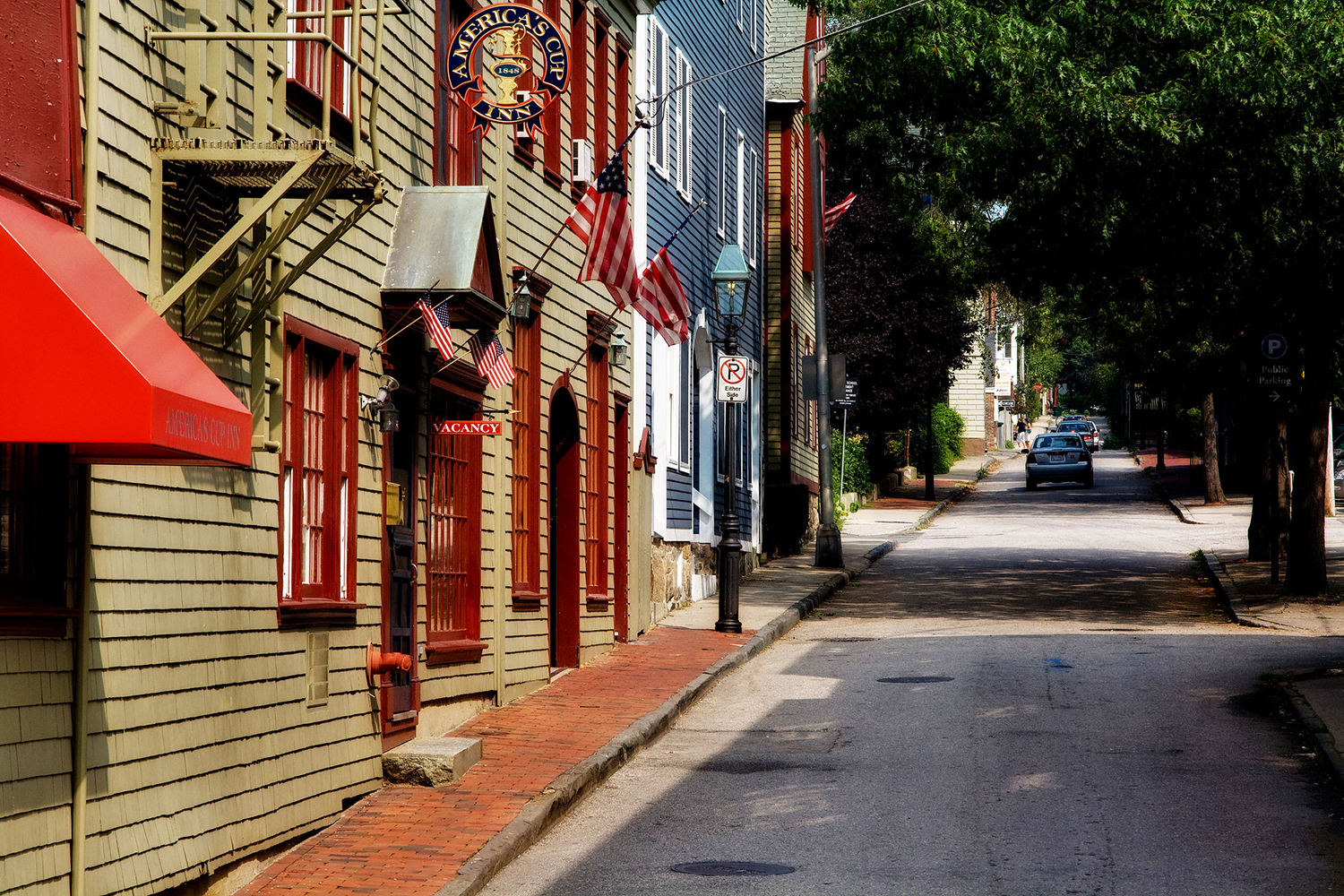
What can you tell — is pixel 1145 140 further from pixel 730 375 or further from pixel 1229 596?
pixel 1229 596

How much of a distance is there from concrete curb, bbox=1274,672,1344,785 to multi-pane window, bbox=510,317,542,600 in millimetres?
6321

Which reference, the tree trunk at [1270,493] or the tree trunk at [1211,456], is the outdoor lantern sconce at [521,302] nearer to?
the tree trunk at [1270,493]

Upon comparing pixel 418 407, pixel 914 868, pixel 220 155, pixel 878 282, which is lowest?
pixel 914 868

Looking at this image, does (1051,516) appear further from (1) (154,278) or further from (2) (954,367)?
(1) (154,278)

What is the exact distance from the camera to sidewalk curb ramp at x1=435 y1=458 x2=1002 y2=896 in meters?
8.18

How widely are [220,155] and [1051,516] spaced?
35.6 m

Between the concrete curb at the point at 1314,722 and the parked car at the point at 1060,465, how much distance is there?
124 ft

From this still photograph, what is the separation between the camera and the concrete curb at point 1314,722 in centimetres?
1070

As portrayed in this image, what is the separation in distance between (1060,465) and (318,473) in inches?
1776

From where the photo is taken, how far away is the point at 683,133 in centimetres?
2119

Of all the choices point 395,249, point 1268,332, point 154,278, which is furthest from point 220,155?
point 1268,332

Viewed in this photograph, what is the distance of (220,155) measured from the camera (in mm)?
7285

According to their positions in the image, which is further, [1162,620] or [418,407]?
[1162,620]

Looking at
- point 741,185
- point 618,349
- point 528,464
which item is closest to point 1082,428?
point 741,185
